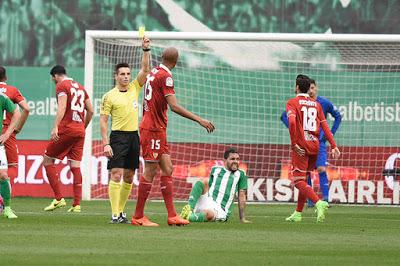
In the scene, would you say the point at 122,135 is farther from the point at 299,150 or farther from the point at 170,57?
the point at 299,150

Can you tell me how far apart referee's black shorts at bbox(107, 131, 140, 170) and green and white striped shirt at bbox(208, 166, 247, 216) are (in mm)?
994

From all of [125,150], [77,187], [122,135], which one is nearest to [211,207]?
[125,150]

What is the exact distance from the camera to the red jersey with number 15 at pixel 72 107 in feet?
54.9

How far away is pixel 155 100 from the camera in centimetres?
1359

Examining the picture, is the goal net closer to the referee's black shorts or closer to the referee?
the referee

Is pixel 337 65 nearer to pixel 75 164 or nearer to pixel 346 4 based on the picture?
pixel 346 4

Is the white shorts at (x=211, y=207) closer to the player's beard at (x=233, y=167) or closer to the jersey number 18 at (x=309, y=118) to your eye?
the player's beard at (x=233, y=167)

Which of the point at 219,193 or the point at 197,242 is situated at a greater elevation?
the point at 219,193

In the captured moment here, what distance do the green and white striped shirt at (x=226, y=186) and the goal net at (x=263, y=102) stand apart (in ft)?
20.1

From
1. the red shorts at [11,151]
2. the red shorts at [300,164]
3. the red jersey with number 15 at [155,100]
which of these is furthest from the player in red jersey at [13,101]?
the red shorts at [300,164]

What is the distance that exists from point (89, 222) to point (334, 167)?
830cm

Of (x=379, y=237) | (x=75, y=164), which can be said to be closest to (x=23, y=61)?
(x=75, y=164)

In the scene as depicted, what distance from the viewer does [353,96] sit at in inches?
873

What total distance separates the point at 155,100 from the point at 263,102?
8.76 meters
